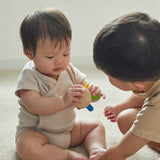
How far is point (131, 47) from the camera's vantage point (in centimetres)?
63

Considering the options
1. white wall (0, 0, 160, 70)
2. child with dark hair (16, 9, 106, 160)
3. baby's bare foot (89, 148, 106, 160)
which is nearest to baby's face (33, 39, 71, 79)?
child with dark hair (16, 9, 106, 160)

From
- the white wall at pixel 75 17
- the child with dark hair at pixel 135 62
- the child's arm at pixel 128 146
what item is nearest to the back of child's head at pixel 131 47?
the child with dark hair at pixel 135 62

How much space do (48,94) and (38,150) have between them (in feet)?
0.55

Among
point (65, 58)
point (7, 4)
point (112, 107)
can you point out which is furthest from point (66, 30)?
point (7, 4)

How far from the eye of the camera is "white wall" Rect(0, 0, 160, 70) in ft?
5.28

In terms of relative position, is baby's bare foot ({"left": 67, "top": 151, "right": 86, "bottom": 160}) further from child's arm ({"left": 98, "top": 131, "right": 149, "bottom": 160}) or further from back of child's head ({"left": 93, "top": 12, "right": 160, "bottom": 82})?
back of child's head ({"left": 93, "top": 12, "right": 160, "bottom": 82})

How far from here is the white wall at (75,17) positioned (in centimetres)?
161

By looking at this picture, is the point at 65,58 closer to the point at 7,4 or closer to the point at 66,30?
the point at 66,30

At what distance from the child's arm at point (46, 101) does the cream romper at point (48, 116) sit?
24 millimetres

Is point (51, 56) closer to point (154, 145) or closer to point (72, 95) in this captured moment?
point (72, 95)

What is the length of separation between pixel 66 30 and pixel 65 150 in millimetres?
351

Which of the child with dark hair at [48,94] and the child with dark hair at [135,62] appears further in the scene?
the child with dark hair at [48,94]

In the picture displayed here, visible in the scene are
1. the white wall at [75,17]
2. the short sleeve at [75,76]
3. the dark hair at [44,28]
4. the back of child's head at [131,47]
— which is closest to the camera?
the back of child's head at [131,47]

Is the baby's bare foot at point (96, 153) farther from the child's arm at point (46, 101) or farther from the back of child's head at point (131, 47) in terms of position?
the back of child's head at point (131, 47)
